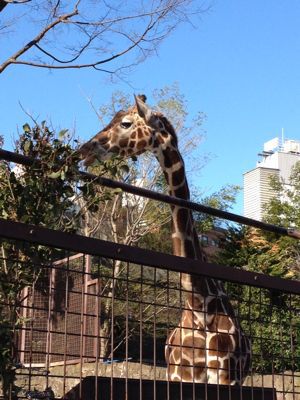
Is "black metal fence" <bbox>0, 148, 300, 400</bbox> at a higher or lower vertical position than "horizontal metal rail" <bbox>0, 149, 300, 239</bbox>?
lower

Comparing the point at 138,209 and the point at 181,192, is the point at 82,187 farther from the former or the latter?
the point at 138,209

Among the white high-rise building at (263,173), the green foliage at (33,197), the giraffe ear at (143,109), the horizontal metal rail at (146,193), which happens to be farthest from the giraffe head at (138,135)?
the white high-rise building at (263,173)

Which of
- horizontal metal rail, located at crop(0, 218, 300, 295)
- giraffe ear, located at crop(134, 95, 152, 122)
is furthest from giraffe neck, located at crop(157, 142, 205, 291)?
horizontal metal rail, located at crop(0, 218, 300, 295)

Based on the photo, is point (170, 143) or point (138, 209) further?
point (138, 209)

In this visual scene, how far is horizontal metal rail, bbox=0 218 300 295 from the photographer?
2785 millimetres

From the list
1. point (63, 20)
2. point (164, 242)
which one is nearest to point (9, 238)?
point (63, 20)

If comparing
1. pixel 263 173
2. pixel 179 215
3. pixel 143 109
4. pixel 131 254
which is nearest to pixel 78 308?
pixel 131 254

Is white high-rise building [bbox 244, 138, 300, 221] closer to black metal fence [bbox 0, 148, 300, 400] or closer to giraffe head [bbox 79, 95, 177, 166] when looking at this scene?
giraffe head [bbox 79, 95, 177, 166]

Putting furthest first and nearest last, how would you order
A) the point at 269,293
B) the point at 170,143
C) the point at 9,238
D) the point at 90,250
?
the point at 170,143 < the point at 269,293 < the point at 90,250 < the point at 9,238

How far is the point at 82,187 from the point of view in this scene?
11.0ft

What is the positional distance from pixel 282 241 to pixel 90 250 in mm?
22554

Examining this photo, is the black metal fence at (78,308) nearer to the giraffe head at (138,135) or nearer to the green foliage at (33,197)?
the green foliage at (33,197)

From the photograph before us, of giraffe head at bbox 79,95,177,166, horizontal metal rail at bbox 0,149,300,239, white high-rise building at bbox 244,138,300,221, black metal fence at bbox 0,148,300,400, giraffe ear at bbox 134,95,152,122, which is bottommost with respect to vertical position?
black metal fence at bbox 0,148,300,400

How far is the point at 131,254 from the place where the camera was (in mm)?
3176
